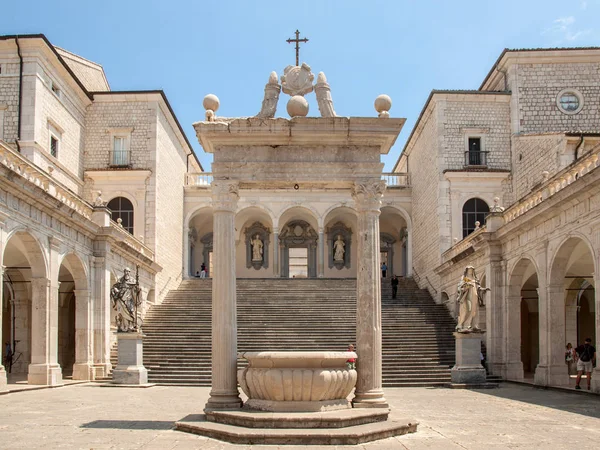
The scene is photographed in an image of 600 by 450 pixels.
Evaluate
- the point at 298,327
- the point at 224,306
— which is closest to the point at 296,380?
the point at 224,306

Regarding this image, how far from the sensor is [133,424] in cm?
1255

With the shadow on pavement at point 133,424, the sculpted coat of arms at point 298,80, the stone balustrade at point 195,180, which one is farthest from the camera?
the stone balustrade at point 195,180

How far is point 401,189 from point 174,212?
40.7ft

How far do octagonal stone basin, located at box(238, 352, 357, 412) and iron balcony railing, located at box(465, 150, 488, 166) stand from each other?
26272 mm

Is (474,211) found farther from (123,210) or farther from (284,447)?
(284,447)

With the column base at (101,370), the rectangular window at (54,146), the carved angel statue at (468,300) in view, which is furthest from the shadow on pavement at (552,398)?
the rectangular window at (54,146)

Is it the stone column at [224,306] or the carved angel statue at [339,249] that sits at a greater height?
the carved angel statue at [339,249]

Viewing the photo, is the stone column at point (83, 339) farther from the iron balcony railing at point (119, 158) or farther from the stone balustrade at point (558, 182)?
the stone balustrade at point (558, 182)

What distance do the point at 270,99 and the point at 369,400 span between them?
528cm

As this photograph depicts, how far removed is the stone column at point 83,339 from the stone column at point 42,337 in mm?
3231

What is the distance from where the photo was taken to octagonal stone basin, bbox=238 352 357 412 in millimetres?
11688

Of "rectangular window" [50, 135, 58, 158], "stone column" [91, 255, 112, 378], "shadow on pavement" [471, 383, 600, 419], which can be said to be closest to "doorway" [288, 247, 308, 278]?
"rectangular window" [50, 135, 58, 158]

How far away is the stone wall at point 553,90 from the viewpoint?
35688 mm

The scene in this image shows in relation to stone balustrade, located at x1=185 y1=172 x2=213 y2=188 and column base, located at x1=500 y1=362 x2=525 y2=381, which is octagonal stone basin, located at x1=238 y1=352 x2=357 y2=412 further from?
stone balustrade, located at x1=185 y1=172 x2=213 y2=188
